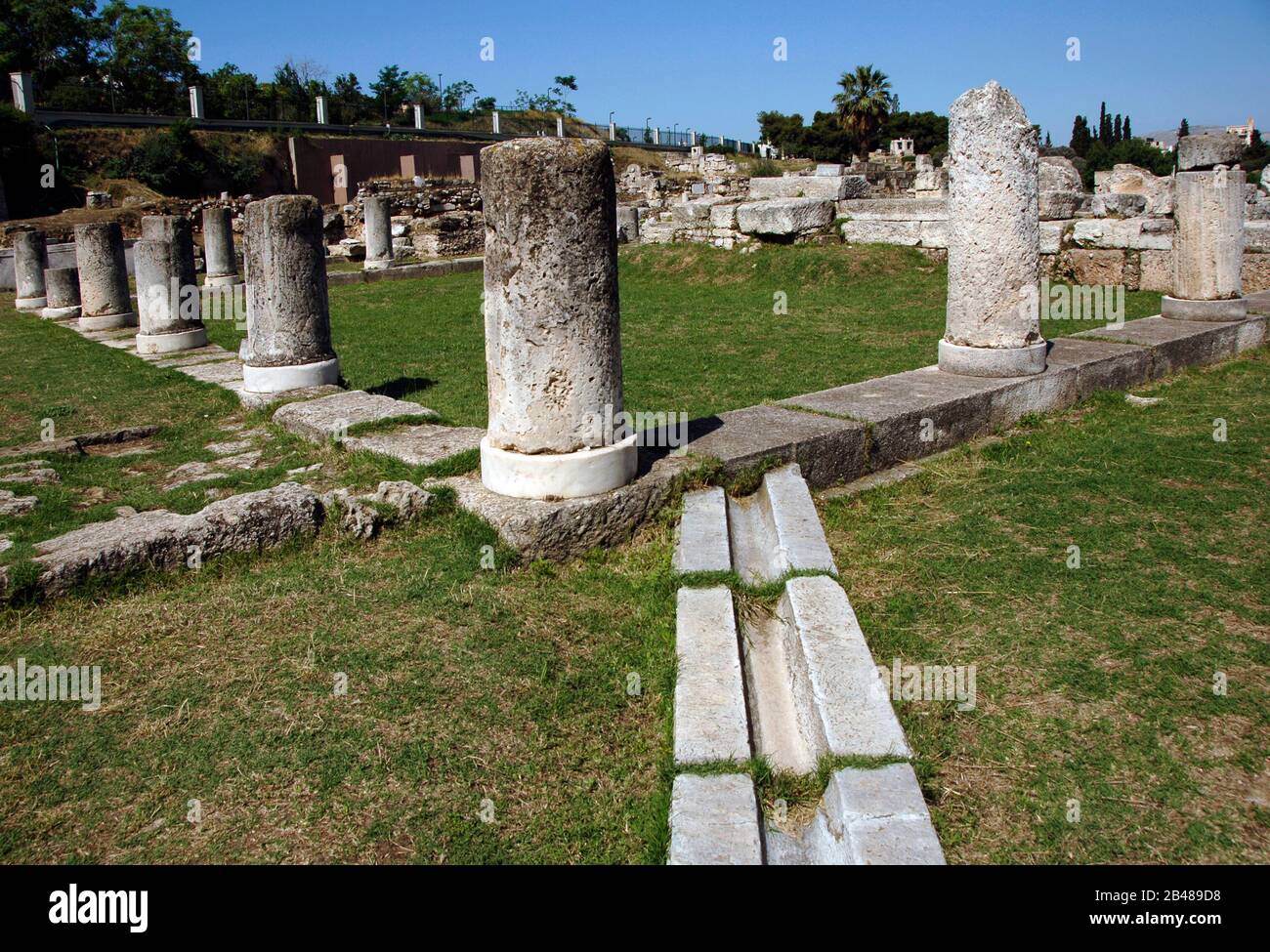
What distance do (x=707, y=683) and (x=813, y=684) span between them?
37cm

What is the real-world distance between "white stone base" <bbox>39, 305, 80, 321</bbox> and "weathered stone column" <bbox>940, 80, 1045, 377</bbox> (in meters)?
13.2

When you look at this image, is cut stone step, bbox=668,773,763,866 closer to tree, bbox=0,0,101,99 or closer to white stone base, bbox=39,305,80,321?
white stone base, bbox=39,305,80,321

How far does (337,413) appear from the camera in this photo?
6.95 meters

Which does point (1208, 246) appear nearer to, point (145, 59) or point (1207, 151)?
point (1207, 151)

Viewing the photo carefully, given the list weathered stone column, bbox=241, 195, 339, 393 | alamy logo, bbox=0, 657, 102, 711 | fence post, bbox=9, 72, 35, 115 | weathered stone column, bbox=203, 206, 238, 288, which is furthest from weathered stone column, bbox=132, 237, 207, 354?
fence post, bbox=9, 72, 35, 115

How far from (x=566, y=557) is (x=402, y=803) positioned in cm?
186

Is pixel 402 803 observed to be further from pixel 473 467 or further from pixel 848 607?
pixel 473 467

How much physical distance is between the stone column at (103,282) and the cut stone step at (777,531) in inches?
454

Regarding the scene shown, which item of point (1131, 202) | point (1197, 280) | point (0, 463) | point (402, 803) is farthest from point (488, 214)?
point (1131, 202)

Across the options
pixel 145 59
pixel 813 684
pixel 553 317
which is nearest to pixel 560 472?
pixel 553 317

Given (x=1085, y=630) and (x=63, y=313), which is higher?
(x=63, y=313)

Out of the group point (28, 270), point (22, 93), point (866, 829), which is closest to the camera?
point (866, 829)
